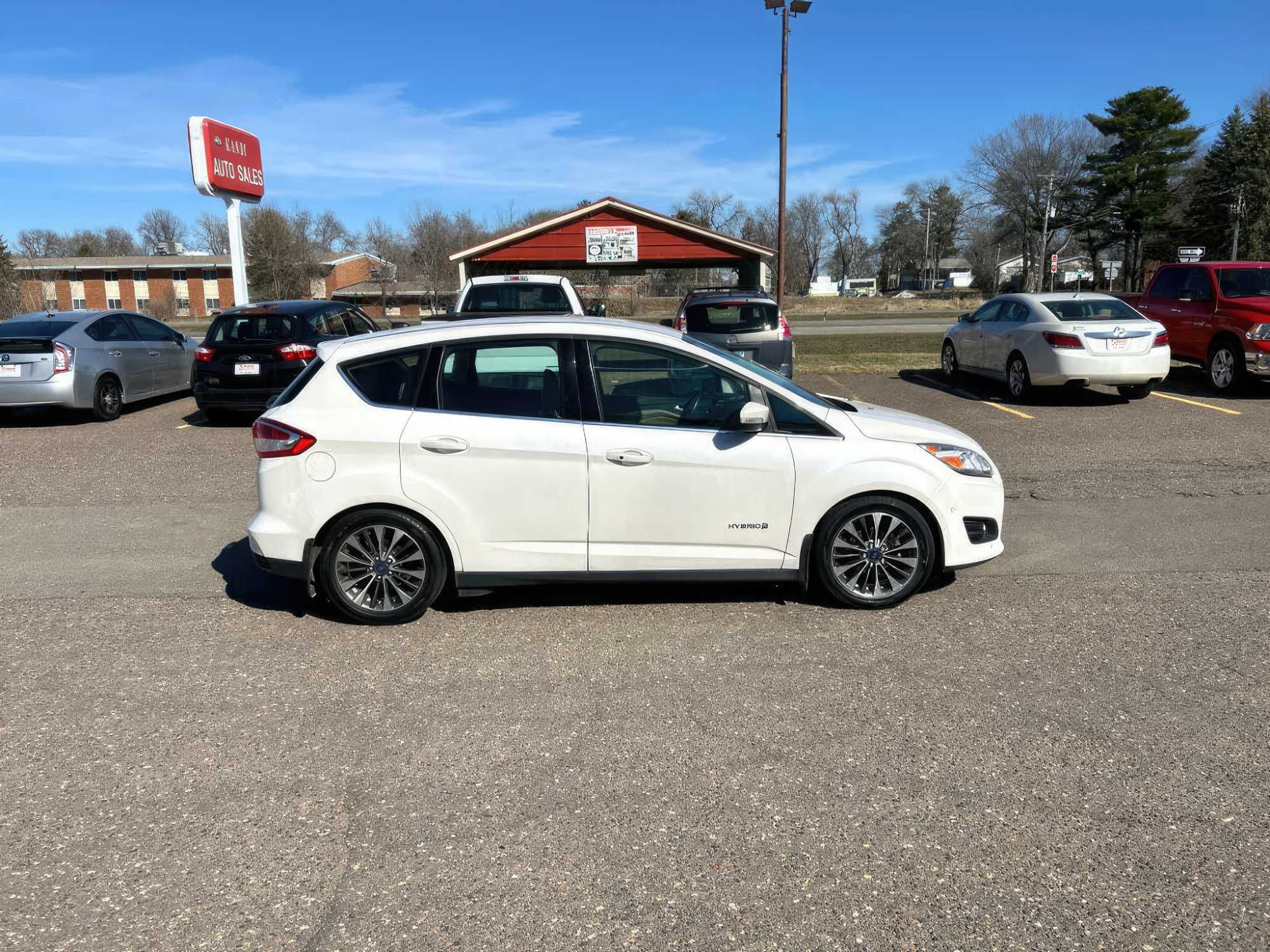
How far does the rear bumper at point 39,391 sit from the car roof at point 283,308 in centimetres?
217

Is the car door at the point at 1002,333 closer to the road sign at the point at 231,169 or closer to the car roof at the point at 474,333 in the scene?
the car roof at the point at 474,333

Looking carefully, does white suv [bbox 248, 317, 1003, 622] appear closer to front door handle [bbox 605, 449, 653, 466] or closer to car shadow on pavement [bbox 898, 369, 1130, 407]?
front door handle [bbox 605, 449, 653, 466]

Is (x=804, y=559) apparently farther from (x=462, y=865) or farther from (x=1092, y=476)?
(x=1092, y=476)

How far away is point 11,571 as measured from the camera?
6.51 metres

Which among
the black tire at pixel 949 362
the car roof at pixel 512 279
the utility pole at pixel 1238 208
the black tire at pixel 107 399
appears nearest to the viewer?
the black tire at pixel 107 399

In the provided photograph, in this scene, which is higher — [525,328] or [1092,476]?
[525,328]

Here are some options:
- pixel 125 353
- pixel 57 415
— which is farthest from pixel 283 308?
pixel 57 415

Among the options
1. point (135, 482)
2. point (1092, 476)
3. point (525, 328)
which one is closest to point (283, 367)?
point (135, 482)

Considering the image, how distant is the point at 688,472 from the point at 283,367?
8.60m

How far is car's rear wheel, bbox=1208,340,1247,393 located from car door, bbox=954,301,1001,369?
3.19 metres

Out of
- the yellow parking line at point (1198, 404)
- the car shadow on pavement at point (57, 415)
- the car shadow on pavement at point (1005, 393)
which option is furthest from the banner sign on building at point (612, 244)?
the yellow parking line at point (1198, 404)

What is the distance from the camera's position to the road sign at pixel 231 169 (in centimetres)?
1788

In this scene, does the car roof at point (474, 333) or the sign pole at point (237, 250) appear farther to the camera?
the sign pole at point (237, 250)

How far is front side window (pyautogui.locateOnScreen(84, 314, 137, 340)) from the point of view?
13148 mm
